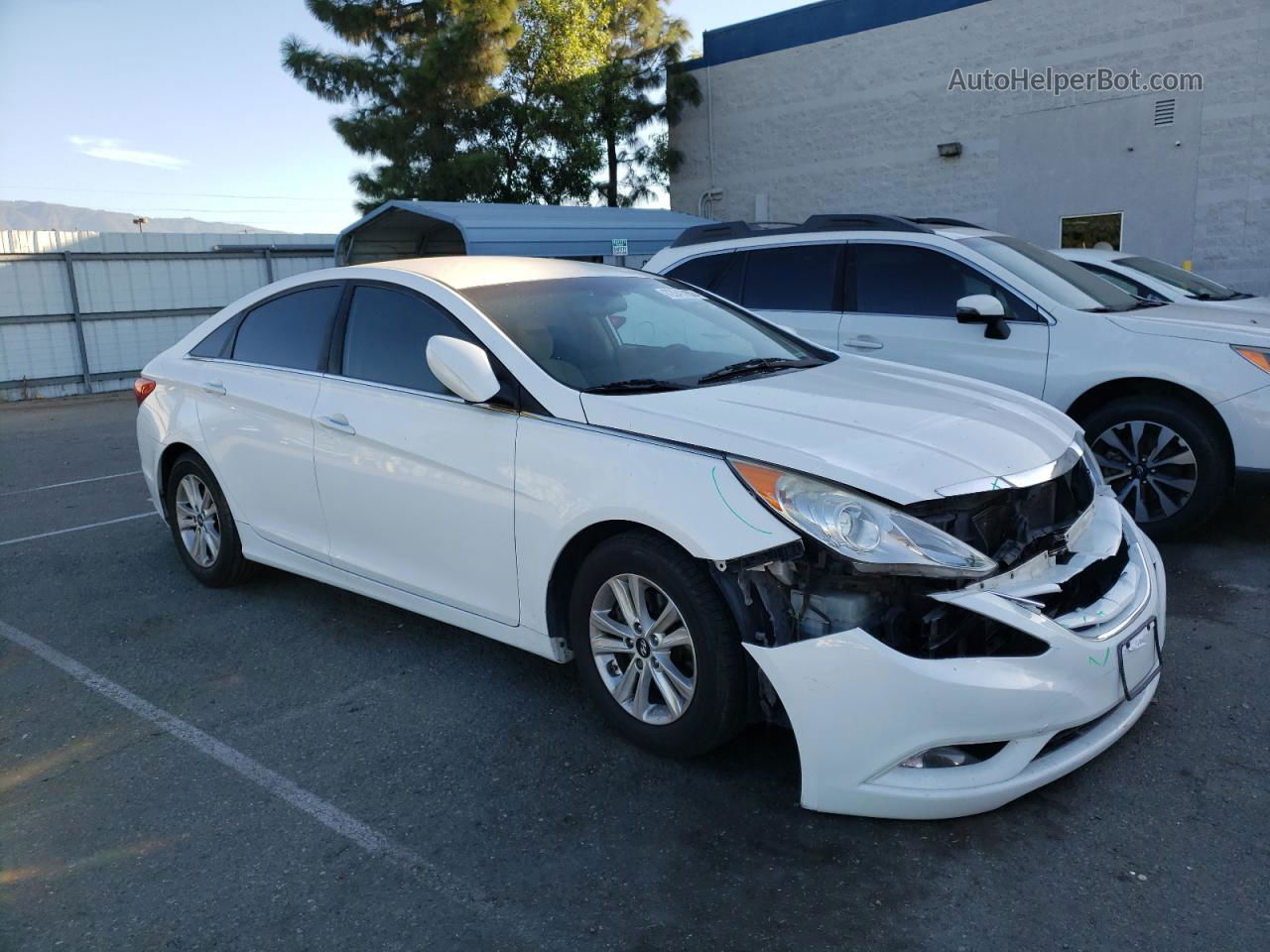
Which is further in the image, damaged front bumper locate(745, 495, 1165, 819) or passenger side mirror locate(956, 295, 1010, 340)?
passenger side mirror locate(956, 295, 1010, 340)

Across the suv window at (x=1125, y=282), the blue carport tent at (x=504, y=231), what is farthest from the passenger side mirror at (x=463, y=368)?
the blue carport tent at (x=504, y=231)

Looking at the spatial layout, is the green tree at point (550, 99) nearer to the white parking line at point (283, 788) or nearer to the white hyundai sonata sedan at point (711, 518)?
the white hyundai sonata sedan at point (711, 518)

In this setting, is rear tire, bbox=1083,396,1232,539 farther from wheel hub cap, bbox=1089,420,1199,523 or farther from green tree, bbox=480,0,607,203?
green tree, bbox=480,0,607,203

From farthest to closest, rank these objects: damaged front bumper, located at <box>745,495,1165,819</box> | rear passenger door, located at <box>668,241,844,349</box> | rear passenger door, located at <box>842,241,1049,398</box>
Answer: rear passenger door, located at <box>668,241,844,349</box> → rear passenger door, located at <box>842,241,1049,398</box> → damaged front bumper, located at <box>745,495,1165,819</box>

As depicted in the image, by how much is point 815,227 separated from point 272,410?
12.6 ft

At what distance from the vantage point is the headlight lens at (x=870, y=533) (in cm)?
277

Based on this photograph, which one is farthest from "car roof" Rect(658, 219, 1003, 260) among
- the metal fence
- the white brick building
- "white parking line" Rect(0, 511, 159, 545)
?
the metal fence

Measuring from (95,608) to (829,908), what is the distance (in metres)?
4.13

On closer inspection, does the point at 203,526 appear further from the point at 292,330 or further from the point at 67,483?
the point at 67,483

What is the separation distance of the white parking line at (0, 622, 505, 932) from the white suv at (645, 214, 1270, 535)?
4289mm

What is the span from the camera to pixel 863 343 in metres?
6.32

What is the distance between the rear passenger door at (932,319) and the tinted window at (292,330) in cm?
333

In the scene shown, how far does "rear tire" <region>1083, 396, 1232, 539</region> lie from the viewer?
524cm

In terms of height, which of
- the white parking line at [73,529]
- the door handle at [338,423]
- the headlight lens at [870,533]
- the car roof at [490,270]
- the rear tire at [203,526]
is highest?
the car roof at [490,270]
